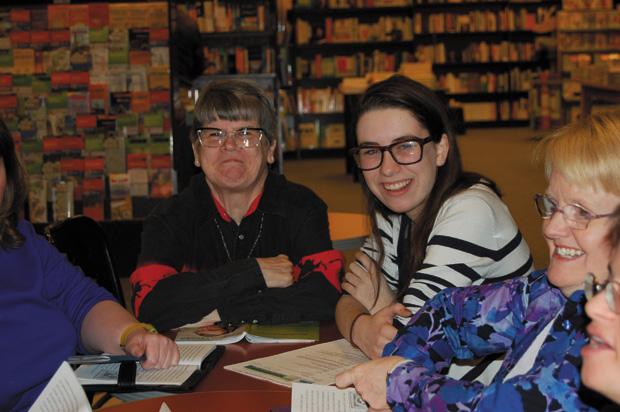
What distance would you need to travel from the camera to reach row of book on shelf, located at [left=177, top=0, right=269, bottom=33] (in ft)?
23.1

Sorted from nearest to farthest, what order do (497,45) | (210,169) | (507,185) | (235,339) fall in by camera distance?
(235,339), (210,169), (507,185), (497,45)

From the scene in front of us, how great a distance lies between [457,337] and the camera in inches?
63.4

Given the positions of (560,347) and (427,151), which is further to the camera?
(427,151)

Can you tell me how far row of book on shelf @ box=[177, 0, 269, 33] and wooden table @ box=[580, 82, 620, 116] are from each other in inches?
134

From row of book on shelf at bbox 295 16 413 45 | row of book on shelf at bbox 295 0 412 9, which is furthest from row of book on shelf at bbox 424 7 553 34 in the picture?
row of book on shelf at bbox 295 0 412 9

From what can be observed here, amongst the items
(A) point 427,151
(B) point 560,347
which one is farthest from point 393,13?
(B) point 560,347

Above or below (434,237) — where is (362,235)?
below

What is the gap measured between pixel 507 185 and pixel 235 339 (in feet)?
22.2

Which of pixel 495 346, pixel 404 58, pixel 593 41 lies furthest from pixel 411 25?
pixel 495 346

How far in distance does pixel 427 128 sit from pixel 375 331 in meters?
0.56

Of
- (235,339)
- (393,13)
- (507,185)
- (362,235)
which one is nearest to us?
(235,339)

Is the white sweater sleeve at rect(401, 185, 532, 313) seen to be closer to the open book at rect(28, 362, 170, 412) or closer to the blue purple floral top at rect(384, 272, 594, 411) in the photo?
the blue purple floral top at rect(384, 272, 594, 411)

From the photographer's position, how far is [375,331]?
1835mm

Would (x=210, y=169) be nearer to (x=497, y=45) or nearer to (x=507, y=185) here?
(x=507, y=185)
